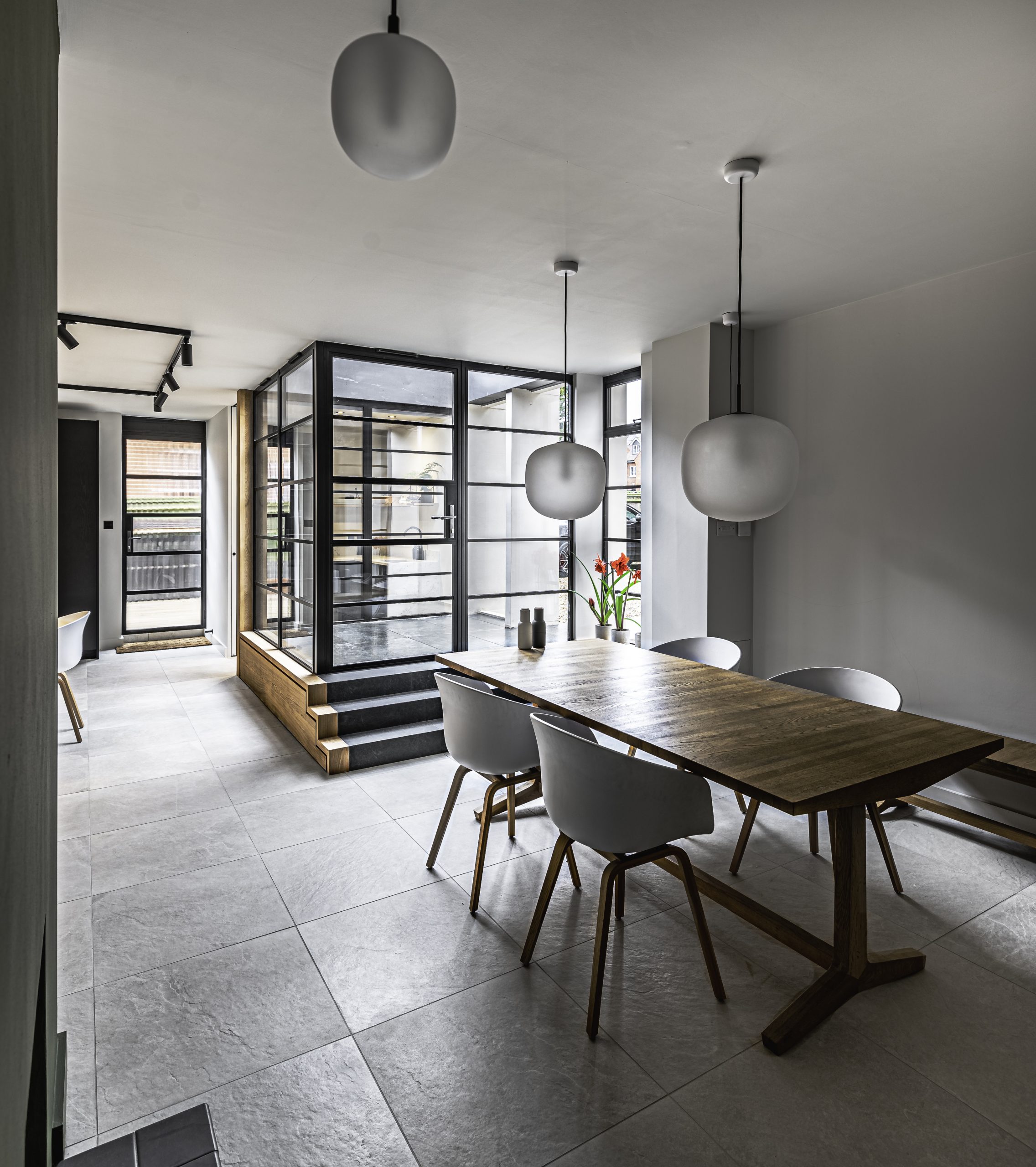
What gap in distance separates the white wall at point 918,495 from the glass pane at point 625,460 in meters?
1.29

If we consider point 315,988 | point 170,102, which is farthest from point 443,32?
point 315,988

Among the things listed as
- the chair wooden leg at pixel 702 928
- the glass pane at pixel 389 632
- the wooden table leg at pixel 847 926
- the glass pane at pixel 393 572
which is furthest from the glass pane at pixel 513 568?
the wooden table leg at pixel 847 926

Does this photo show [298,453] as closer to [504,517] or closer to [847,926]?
[504,517]

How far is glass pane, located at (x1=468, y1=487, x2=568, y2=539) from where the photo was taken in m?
5.23

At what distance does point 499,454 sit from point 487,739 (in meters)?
3.14

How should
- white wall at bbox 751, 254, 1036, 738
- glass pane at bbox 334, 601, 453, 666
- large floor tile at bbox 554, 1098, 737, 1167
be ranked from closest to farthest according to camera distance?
large floor tile at bbox 554, 1098, 737, 1167
white wall at bbox 751, 254, 1036, 738
glass pane at bbox 334, 601, 453, 666

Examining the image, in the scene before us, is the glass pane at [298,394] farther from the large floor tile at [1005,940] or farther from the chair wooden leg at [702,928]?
the large floor tile at [1005,940]

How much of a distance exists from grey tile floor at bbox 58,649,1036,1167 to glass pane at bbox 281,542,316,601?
184 centimetres

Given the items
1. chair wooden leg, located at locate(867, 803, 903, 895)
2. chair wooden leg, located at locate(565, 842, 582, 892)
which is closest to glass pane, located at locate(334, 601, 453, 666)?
chair wooden leg, located at locate(565, 842, 582, 892)

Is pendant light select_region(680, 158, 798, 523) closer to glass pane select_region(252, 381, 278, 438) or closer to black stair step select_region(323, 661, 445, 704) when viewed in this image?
black stair step select_region(323, 661, 445, 704)

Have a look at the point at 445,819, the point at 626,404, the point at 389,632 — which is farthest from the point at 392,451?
the point at 445,819

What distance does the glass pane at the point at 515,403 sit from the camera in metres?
5.20

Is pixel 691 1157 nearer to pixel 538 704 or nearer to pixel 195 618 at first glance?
pixel 538 704

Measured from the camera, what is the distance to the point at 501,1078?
1.80m
